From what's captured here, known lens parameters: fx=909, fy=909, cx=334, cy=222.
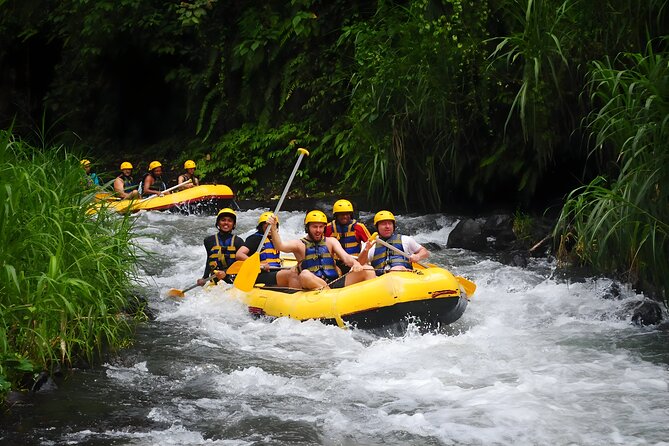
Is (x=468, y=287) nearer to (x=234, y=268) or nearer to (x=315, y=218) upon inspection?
(x=315, y=218)

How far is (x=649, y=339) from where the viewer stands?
645 centimetres

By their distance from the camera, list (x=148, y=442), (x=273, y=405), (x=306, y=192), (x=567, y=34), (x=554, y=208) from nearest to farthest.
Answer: (x=148, y=442), (x=273, y=405), (x=567, y=34), (x=554, y=208), (x=306, y=192)

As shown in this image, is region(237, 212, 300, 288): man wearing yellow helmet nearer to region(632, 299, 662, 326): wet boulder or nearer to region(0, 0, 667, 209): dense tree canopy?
region(0, 0, 667, 209): dense tree canopy

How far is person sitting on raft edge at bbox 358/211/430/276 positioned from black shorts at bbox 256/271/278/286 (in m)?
0.85

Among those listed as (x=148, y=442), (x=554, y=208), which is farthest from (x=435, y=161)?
(x=148, y=442)

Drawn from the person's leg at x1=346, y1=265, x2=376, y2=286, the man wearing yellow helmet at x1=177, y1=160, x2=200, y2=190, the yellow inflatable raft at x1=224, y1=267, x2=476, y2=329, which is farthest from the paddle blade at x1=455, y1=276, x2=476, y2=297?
the man wearing yellow helmet at x1=177, y1=160, x2=200, y2=190

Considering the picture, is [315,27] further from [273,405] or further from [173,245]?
[273,405]

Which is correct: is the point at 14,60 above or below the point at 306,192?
above

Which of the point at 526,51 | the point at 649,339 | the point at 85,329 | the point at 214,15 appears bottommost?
the point at 649,339

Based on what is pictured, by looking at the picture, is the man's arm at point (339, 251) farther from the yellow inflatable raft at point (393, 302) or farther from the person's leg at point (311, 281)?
the yellow inflatable raft at point (393, 302)

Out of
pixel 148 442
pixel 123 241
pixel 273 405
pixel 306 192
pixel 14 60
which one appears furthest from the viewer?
pixel 14 60

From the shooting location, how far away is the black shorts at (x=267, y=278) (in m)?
8.10

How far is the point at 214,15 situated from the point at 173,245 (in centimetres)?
612

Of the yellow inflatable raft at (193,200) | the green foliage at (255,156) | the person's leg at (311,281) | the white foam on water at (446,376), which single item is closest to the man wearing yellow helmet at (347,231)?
the person's leg at (311,281)
